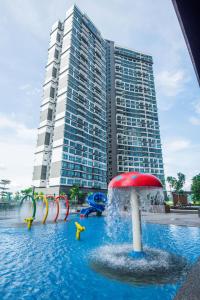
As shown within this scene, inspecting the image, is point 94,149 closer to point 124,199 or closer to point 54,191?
point 54,191

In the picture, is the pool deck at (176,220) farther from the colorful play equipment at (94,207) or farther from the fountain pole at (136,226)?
the fountain pole at (136,226)

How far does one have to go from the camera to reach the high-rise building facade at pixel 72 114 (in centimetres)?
5903

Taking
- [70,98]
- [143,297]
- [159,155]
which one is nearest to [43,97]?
[70,98]

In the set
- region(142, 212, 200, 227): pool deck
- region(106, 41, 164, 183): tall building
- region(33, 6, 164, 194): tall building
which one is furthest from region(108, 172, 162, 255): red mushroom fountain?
region(106, 41, 164, 183): tall building

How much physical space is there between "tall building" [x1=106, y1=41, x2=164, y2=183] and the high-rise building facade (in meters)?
9.00

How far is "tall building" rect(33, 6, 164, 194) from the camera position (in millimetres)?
60875

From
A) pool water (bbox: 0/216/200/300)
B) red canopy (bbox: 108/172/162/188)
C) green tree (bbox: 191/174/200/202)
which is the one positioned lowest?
pool water (bbox: 0/216/200/300)

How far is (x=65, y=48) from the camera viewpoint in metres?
71.0

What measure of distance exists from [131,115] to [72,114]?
126 feet

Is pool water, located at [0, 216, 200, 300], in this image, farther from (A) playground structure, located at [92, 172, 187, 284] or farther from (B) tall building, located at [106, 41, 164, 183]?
(B) tall building, located at [106, 41, 164, 183]

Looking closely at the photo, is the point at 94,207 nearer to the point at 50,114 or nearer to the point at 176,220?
the point at 176,220

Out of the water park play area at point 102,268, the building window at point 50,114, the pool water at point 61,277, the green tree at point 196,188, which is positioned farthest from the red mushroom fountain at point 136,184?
the building window at point 50,114

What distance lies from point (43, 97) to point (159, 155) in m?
59.3

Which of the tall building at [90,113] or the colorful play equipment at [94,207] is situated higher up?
the tall building at [90,113]
